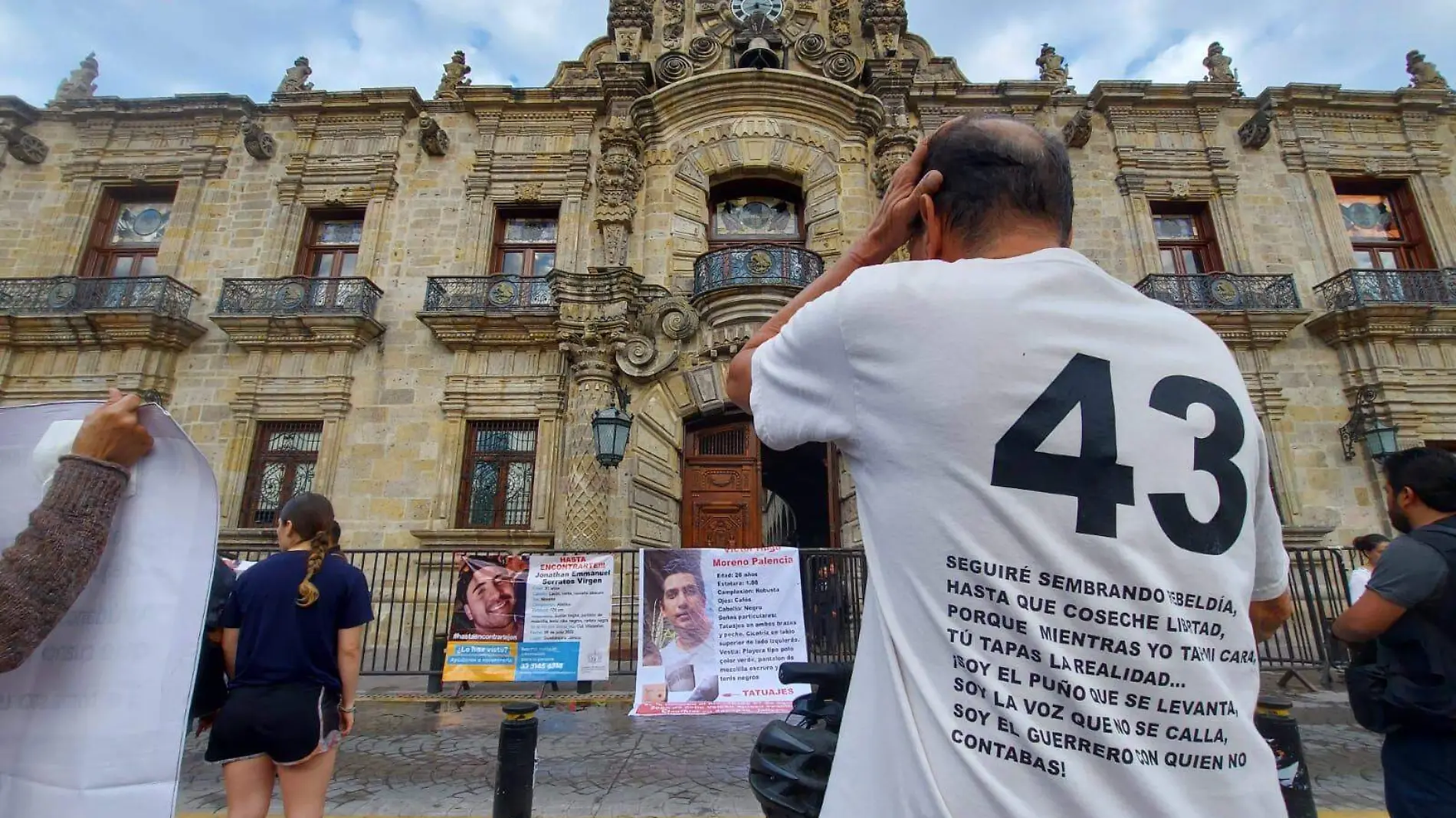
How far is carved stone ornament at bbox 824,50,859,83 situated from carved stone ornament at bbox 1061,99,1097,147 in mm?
4570

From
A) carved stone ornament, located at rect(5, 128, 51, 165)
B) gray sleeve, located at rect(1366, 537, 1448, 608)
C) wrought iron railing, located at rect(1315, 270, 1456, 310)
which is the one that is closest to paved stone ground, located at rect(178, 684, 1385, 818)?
gray sleeve, located at rect(1366, 537, 1448, 608)

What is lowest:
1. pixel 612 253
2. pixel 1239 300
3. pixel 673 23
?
pixel 1239 300

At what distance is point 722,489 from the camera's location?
11688mm

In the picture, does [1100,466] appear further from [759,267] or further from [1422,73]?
[1422,73]

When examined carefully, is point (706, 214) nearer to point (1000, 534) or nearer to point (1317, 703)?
point (1317, 703)

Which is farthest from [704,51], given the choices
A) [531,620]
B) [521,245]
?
[531,620]

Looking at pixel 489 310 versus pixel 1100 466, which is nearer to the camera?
pixel 1100 466

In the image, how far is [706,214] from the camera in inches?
522

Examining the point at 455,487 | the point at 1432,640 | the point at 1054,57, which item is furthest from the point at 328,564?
the point at 1054,57

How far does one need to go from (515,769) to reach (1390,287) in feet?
55.5

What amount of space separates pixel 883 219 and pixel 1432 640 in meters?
2.66

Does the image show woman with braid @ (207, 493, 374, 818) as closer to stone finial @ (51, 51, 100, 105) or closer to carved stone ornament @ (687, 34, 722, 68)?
carved stone ornament @ (687, 34, 722, 68)

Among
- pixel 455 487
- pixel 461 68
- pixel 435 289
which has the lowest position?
pixel 455 487

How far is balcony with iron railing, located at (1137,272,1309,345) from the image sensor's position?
12453 mm
